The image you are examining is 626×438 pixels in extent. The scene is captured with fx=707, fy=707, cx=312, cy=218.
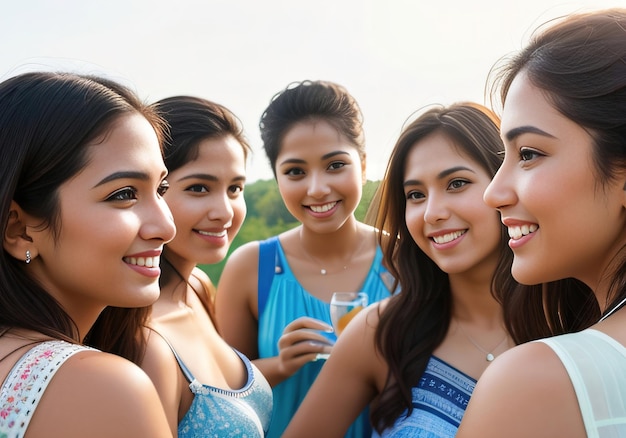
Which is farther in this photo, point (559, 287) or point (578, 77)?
point (559, 287)

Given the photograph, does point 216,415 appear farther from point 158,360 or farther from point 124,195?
point 124,195

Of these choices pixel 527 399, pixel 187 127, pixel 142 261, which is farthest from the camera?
pixel 187 127

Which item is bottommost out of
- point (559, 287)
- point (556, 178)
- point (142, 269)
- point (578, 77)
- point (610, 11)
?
point (142, 269)

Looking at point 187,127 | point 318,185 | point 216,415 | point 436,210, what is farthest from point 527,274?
point 318,185

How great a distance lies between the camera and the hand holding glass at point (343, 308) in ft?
12.4

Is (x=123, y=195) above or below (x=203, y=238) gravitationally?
above

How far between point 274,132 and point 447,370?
2.15m

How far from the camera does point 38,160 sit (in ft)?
6.96

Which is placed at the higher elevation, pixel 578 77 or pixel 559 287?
pixel 578 77

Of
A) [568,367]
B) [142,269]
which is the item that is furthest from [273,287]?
[568,367]

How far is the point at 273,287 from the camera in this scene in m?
4.52

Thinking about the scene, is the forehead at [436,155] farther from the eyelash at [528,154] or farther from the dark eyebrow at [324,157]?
the eyelash at [528,154]

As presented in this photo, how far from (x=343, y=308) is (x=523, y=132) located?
2.02m

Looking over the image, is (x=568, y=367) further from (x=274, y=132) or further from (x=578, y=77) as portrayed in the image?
(x=274, y=132)
